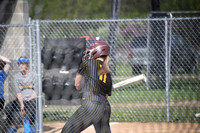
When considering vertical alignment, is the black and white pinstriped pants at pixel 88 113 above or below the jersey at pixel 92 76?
below

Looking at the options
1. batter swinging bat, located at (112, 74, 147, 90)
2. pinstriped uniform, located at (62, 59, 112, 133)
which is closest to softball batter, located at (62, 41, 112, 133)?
pinstriped uniform, located at (62, 59, 112, 133)

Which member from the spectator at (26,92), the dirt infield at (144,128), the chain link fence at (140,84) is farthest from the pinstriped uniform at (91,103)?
the dirt infield at (144,128)

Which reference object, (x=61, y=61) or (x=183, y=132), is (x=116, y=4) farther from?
(x=183, y=132)

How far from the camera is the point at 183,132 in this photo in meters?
6.54

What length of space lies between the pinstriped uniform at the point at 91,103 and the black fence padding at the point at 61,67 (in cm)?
317

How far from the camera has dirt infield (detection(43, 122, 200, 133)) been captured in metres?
6.71

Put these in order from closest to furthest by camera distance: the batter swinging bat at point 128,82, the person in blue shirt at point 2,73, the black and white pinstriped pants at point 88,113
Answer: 1. the black and white pinstriped pants at point 88,113
2. the person in blue shirt at point 2,73
3. the batter swinging bat at point 128,82

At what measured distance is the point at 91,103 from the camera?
13.2 ft

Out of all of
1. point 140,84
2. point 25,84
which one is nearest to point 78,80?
point 25,84

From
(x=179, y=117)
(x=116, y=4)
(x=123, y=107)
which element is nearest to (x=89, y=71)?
(x=179, y=117)

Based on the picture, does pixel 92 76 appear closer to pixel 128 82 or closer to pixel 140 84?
pixel 128 82

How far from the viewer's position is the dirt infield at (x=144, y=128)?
6.71 m

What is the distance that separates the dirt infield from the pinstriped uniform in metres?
2.72

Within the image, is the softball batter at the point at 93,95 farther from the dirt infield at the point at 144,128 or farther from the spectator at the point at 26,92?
the dirt infield at the point at 144,128
